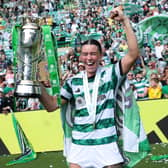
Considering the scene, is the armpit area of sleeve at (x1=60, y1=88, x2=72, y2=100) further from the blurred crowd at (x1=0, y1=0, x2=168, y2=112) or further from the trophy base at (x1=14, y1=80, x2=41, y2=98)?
the blurred crowd at (x1=0, y1=0, x2=168, y2=112)

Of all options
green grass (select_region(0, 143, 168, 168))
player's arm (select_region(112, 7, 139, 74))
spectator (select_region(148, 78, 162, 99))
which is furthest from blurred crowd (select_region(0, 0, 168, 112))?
player's arm (select_region(112, 7, 139, 74))

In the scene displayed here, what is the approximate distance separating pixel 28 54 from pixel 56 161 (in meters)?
5.34

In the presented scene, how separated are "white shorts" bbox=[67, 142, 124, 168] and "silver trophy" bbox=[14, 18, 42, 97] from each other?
0.60m

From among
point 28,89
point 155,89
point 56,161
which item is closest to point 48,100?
point 28,89

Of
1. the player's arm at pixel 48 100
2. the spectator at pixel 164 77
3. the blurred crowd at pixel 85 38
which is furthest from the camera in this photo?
the blurred crowd at pixel 85 38

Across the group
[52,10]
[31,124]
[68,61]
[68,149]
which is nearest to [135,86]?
[31,124]

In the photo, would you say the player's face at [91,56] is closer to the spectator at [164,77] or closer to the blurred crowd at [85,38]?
the blurred crowd at [85,38]

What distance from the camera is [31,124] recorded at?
1097 centimetres

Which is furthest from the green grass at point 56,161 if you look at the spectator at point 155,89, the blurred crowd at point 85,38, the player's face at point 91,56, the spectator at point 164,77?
the player's face at point 91,56

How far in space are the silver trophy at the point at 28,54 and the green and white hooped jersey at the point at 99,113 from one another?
0.36 meters

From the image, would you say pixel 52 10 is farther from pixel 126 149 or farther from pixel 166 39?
pixel 126 149

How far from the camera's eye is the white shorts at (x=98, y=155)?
4.22m

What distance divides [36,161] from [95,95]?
585 cm

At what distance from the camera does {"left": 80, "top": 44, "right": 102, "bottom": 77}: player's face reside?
4273mm
